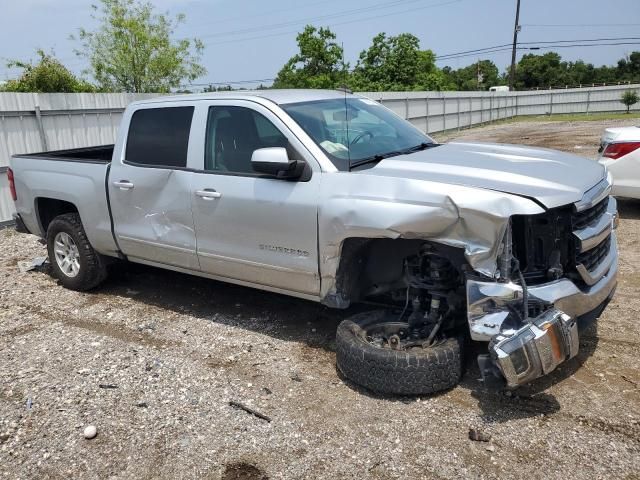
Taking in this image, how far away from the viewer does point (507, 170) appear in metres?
3.72

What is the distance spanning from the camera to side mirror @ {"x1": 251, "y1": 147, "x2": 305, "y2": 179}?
4.02 metres

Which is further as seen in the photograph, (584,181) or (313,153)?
(313,153)

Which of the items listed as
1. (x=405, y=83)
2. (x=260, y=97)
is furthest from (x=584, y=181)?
(x=405, y=83)

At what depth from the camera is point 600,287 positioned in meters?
3.71

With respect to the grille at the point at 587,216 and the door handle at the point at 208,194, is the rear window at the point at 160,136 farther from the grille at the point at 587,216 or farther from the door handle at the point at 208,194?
the grille at the point at 587,216

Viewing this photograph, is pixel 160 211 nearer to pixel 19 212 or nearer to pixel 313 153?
pixel 313 153

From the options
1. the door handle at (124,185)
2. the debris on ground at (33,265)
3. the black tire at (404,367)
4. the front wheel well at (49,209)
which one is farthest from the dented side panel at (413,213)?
the debris on ground at (33,265)

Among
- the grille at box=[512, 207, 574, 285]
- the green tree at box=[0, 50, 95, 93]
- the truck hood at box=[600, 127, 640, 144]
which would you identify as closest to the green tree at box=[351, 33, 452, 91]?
the green tree at box=[0, 50, 95, 93]

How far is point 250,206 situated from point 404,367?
1.65 m

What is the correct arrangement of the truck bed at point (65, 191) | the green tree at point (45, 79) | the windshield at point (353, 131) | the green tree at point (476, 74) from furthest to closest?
the green tree at point (476, 74)
the green tree at point (45, 79)
the truck bed at point (65, 191)
the windshield at point (353, 131)

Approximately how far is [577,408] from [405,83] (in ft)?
126

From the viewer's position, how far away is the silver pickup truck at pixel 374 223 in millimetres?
3367

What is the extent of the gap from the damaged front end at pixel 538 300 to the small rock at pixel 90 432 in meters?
2.35

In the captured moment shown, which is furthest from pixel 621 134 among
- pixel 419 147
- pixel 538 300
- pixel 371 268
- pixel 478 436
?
pixel 478 436
